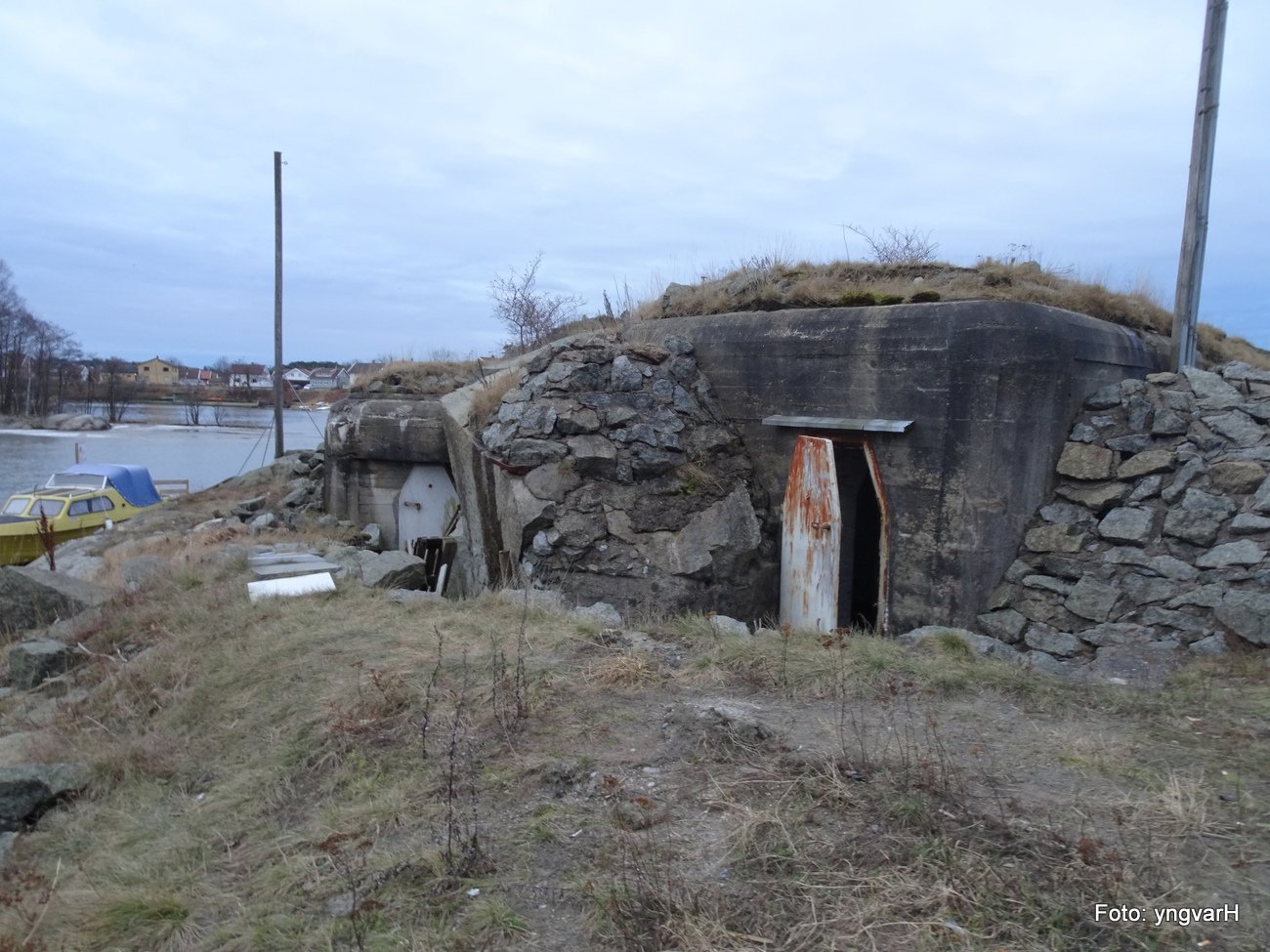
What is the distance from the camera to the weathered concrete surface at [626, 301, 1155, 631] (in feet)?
23.2

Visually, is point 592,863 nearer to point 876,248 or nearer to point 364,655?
point 364,655

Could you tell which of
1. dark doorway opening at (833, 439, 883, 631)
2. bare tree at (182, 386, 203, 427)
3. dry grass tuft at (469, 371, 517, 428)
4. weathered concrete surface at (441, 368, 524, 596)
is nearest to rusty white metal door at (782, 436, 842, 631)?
dark doorway opening at (833, 439, 883, 631)

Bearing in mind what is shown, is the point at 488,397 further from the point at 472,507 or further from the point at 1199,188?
the point at 1199,188

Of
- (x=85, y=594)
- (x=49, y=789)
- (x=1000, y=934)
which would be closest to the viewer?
(x=1000, y=934)

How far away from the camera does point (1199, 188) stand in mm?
8281

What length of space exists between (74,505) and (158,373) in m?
73.0

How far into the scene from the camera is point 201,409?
2357 inches

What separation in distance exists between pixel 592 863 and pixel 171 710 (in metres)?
3.69

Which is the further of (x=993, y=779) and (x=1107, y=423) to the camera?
(x=1107, y=423)

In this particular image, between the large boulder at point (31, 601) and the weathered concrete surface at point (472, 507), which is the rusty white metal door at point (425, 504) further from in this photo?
the large boulder at point (31, 601)

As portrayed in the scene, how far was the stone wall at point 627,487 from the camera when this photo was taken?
7.70 meters

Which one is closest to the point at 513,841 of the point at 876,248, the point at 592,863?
the point at 592,863

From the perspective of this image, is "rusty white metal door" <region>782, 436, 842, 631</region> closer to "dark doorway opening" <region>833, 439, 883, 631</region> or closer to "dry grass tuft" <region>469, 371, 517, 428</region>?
"dark doorway opening" <region>833, 439, 883, 631</region>

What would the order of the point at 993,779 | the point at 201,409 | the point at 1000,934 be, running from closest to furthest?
the point at 1000,934, the point at 993,779, the point at 201,409
